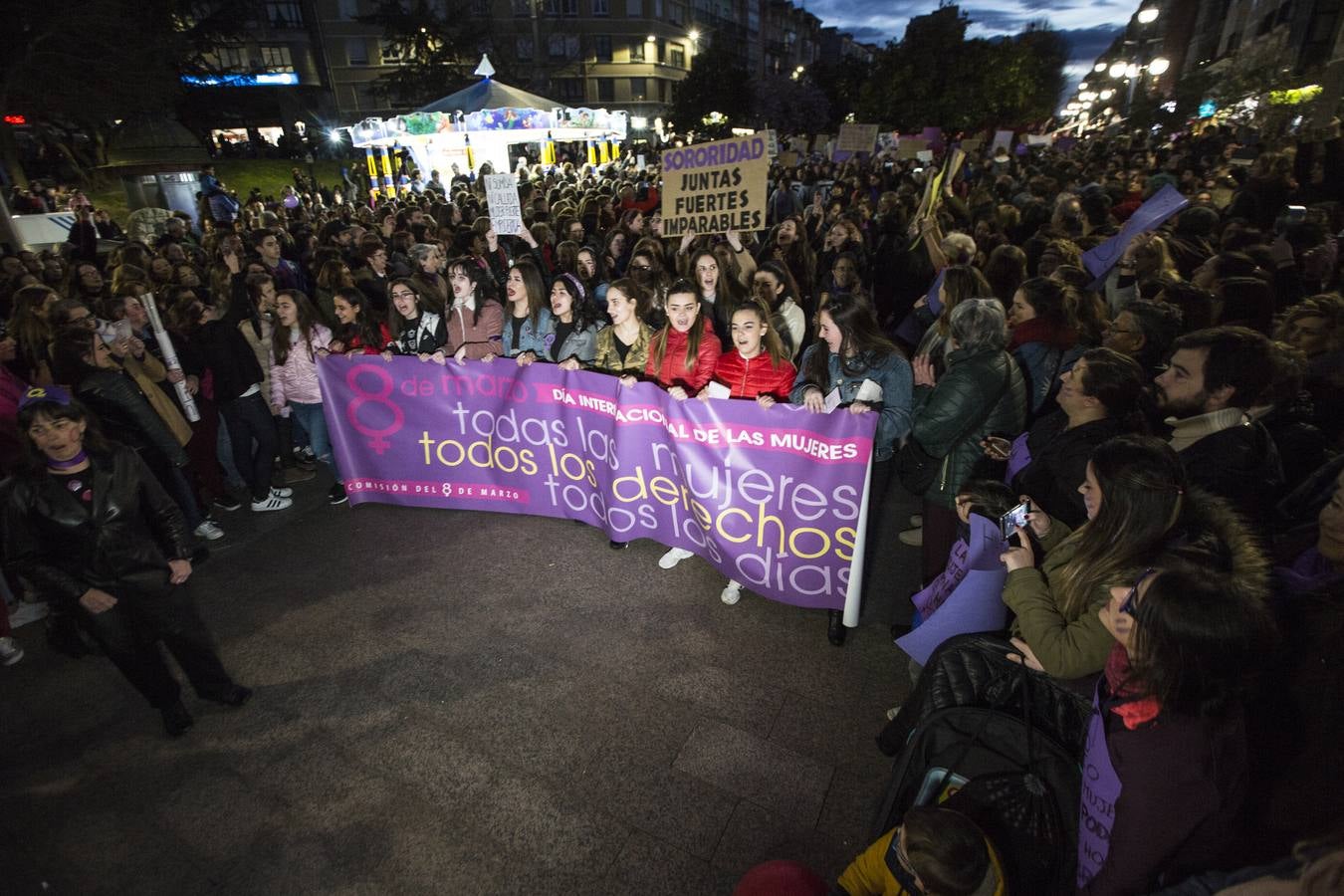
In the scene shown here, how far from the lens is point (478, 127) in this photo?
55.2 ft

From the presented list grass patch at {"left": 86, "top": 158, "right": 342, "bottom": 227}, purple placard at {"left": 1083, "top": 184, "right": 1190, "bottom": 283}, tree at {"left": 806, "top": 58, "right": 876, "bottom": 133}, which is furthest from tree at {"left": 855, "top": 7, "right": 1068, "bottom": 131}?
purple placard at {"left": 1083, "top": 184, "right": 1190, "bottom": 283}

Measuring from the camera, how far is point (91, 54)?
2392cm

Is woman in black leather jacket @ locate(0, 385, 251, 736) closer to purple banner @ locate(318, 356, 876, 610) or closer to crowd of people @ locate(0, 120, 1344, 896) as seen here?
crowd of people @ locate(0, 120, 1344, 896)

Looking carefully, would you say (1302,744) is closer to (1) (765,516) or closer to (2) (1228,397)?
(2) (1228,397)

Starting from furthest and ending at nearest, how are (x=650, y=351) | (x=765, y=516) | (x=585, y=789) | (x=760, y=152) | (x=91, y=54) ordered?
1. (x=91, y=54)
2. (x=760, y=152)
3. (x=650, y=351)
4. (x=765, y=516)
5. (x=585, y=789)

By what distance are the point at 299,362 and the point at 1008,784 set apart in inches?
232

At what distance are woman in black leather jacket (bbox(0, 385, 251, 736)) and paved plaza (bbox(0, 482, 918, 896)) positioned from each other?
21.5 inches

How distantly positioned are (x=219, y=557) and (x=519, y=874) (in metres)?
3.90

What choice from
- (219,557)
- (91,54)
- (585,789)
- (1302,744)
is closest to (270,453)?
(219,557)

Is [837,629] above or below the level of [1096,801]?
below

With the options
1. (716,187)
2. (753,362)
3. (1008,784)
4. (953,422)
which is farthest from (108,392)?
(1008,784)

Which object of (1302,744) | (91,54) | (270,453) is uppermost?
(91,54)

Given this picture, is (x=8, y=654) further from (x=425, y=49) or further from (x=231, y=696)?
(x=425, y=49)

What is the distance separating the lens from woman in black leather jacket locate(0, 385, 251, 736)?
3.00 m
